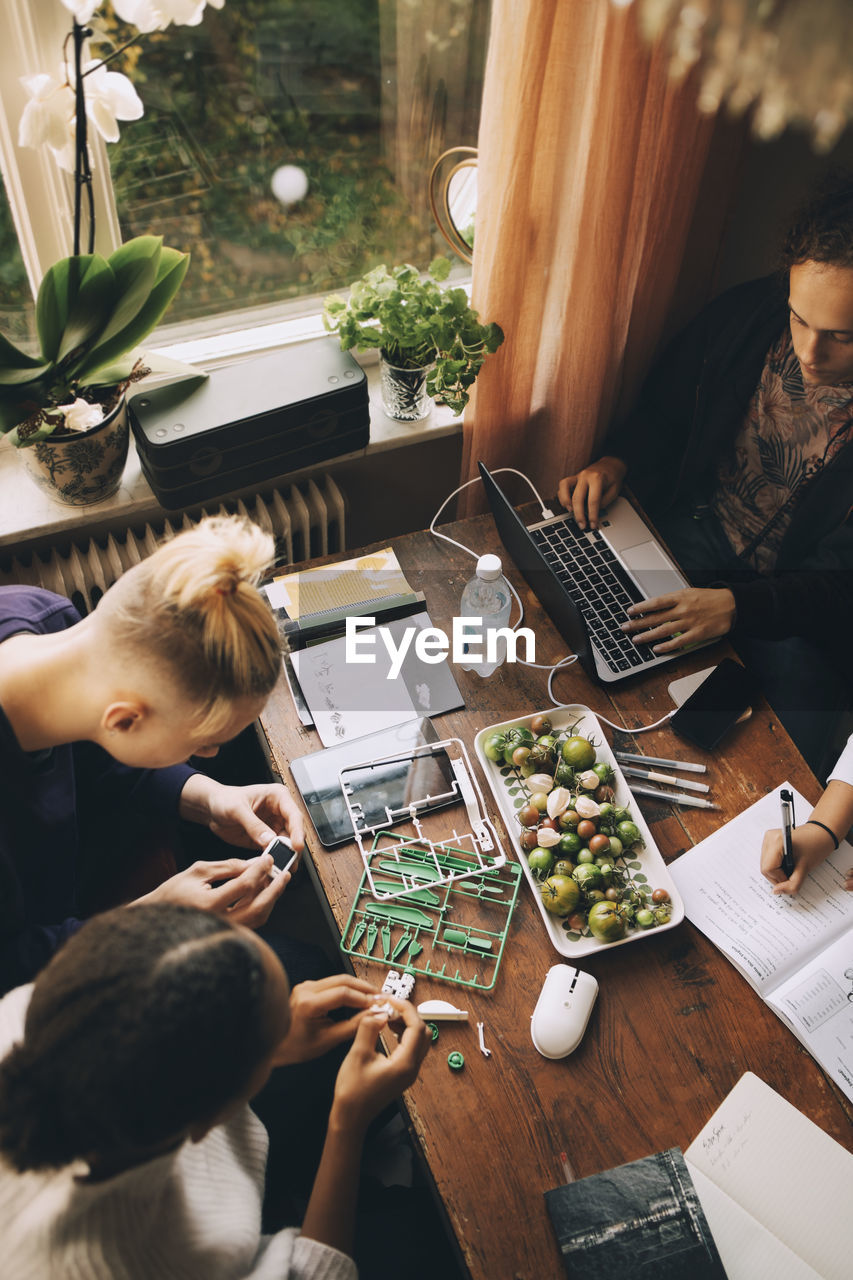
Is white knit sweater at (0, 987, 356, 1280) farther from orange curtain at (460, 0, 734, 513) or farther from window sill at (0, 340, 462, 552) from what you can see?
orange curtain at (460, 0, 734, 513)

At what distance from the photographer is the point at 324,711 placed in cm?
131

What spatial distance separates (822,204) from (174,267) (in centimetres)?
102

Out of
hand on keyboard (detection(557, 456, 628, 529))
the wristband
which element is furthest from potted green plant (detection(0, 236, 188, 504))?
the wristband

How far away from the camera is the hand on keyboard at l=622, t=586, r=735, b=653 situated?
1.38m

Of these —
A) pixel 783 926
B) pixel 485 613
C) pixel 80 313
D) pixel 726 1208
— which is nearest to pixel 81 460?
pixel 80 313

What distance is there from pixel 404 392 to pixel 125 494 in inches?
21.6

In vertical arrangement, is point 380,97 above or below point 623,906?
above

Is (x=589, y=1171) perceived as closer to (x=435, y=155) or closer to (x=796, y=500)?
(x=796, y=500)

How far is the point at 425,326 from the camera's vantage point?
1.42m

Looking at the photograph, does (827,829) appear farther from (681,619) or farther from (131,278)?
(131,278)

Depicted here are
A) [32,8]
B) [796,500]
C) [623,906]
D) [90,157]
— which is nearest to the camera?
[623,906]

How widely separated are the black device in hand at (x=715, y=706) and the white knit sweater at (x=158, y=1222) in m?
0.80

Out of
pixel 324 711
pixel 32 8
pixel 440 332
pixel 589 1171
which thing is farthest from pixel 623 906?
pixel 32 8

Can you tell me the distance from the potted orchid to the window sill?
0.10 metres
